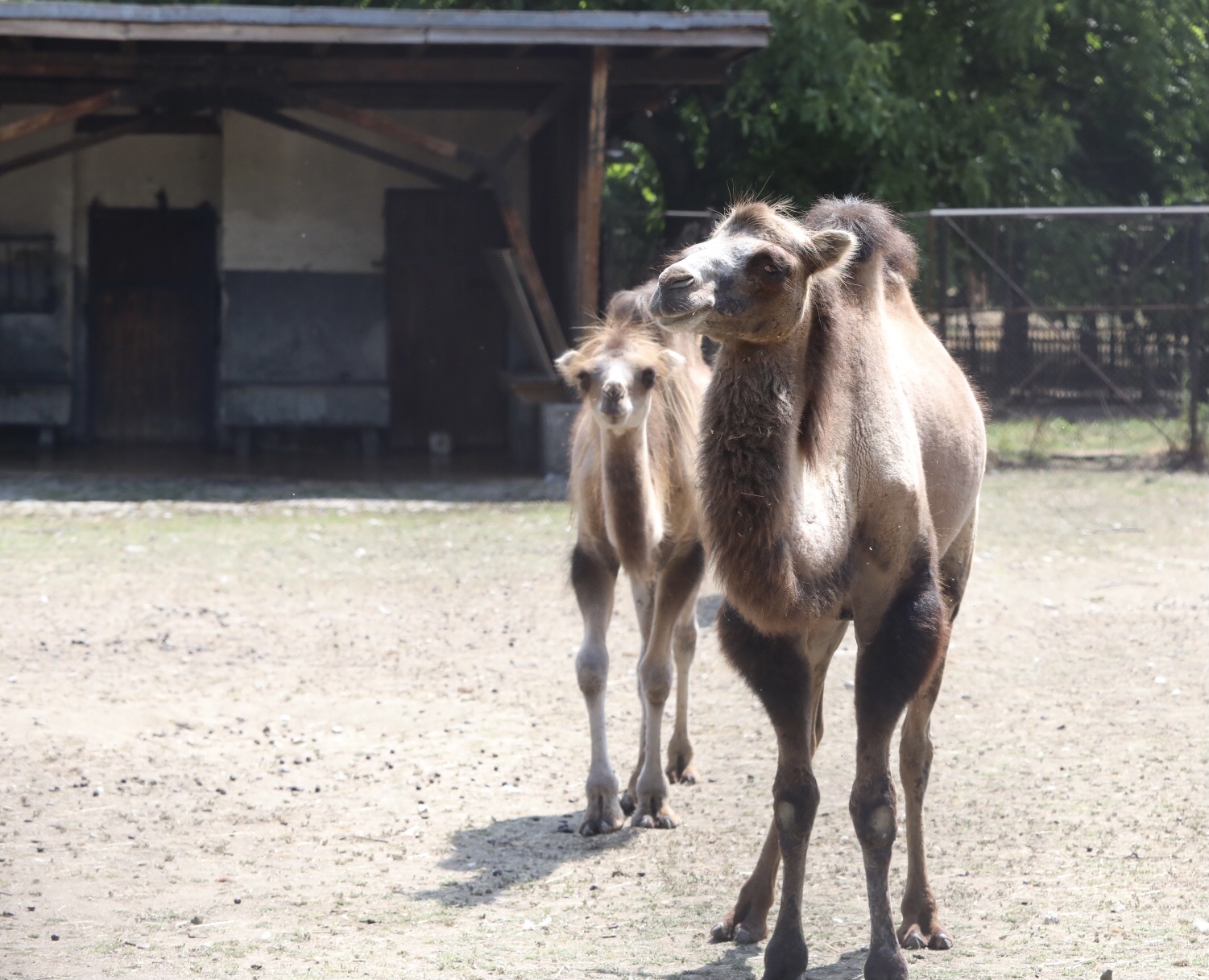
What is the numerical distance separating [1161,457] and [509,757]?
1077 centimetres

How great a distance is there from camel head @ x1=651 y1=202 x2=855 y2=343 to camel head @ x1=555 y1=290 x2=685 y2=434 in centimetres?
165

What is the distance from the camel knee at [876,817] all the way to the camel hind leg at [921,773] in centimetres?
33

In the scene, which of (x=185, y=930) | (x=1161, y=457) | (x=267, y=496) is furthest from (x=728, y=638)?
(x=1161, y=457)

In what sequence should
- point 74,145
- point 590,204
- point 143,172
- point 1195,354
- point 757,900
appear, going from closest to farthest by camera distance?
point 757,900 → point 590,204 → point 74,145 → point 1195,354 → point 143,172

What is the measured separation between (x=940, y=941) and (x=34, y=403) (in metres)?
14.0

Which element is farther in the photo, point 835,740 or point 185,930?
point 835,740

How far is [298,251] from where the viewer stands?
16281mm

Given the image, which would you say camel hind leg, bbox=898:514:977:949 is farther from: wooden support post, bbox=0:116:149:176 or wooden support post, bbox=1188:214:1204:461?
wooden support post, bbox=0:116:149:176

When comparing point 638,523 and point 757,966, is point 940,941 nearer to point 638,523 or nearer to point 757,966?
point 757,966

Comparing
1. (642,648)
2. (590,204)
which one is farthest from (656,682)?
(590,204)

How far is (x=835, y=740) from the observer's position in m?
6.67

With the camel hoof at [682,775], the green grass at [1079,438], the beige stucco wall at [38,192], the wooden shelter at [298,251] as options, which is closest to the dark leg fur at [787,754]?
the camel hoof at [682,775]

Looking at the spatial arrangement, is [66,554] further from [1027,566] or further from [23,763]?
[1027,566]

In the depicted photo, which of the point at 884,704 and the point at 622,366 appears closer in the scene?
the point at 884,704
